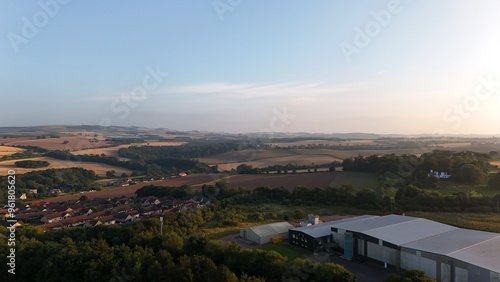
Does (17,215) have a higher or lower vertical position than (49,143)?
lower

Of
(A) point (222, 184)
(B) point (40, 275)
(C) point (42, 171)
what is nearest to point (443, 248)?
(B) point (40, 275)

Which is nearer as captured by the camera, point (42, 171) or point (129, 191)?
point (129, 191)

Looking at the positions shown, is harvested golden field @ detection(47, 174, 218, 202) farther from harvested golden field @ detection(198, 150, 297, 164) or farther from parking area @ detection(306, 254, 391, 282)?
parking area @ detection(306, 254, 391, 282)

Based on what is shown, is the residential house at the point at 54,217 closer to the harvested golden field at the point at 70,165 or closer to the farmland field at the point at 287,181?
the farmland field at the point at 287,181

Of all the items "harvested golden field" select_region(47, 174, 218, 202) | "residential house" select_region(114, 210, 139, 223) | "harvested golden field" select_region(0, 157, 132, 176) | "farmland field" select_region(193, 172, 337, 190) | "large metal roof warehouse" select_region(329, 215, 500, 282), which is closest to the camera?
"large metal roof warehouse" select_region(329, 215, 500, 282)

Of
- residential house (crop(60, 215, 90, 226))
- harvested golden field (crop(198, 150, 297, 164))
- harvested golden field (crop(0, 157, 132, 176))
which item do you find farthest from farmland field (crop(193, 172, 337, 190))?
harvested golden field (crop(0, 157, 132, 176))

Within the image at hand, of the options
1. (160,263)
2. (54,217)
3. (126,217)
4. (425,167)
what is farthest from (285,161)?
(160,263)

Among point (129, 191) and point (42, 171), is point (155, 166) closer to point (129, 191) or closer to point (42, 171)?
point (42, 171)
